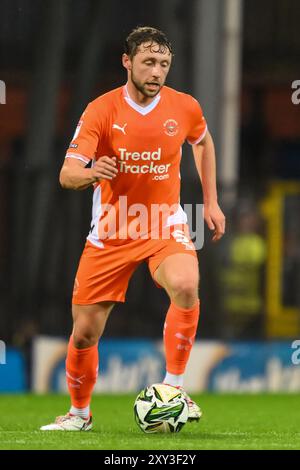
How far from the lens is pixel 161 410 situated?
793cm

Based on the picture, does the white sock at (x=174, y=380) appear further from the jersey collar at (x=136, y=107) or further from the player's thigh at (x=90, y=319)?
the jersey collar at (x=136, y=107)

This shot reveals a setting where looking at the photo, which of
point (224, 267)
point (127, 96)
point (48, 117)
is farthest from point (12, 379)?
point (127, 96)

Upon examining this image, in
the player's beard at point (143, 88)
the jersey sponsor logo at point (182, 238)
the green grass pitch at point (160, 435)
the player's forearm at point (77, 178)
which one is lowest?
the green grass pitch at point (160, 435)

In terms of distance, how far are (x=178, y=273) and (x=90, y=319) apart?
24.0 inches

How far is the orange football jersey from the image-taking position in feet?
26.9

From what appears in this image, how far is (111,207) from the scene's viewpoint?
837 cm

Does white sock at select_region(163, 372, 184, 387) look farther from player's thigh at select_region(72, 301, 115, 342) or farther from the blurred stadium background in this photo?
the blurred stadium background

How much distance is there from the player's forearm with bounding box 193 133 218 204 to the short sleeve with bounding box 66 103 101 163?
78 cm

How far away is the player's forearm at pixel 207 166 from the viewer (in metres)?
8.63

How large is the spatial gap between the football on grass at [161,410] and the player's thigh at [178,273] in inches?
22.1

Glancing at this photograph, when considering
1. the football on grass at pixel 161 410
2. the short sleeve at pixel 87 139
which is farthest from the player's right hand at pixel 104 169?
the football on grass at pixel 161 410

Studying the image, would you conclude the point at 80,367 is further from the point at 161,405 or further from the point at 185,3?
Answer: the point at 185,3

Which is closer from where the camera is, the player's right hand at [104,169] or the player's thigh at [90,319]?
the player's right hand at [104,169]

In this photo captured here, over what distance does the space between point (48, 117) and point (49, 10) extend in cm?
104
